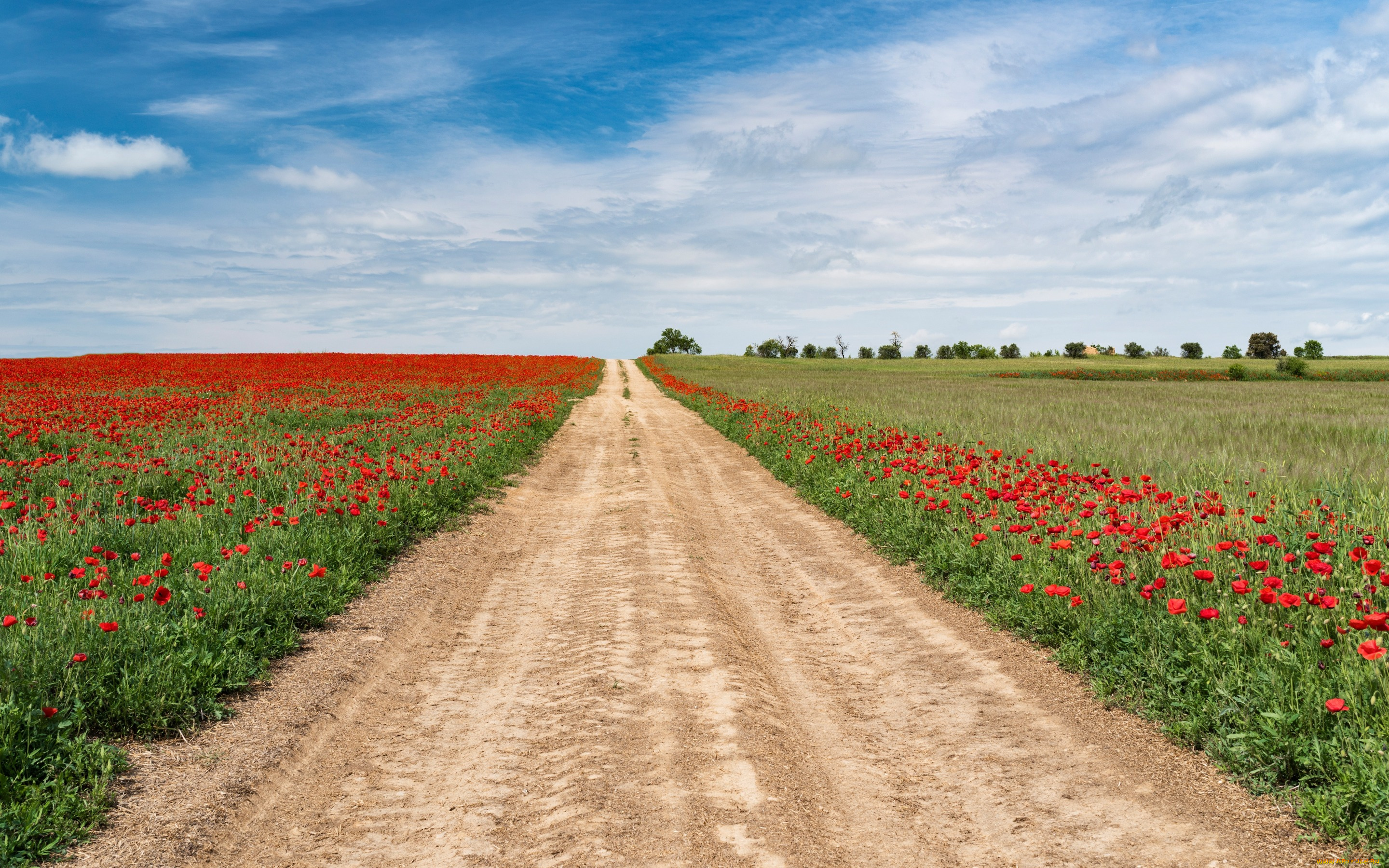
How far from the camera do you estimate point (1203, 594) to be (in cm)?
536

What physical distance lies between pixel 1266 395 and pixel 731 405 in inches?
825

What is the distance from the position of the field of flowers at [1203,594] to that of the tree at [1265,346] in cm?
10483

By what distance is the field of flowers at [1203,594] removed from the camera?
3.81 m

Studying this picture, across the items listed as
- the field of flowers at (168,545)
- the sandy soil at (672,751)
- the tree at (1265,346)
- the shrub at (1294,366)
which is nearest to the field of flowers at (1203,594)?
the sandy soil at (672,751)

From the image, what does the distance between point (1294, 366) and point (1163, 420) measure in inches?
2238

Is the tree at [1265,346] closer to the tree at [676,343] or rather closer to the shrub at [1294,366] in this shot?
the shrub at [1294,366]

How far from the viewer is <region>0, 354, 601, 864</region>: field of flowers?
4.01 metres

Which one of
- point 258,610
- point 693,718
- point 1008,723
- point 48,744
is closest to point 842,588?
point 1008,723

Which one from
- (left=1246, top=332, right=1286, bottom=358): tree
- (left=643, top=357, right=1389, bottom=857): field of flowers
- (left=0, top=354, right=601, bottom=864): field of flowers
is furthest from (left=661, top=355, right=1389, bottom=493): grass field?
(left=1246, top=332, right=1286, bottom=358): tree

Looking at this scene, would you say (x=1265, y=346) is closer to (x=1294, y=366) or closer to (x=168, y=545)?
(x=1294, y=366)

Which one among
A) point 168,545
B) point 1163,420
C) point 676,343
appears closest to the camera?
point 168,545

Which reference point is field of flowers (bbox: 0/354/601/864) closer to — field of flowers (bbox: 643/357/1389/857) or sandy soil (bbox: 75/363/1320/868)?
sandy soil (bbox: 75/363/1320/868)

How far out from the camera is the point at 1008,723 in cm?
476

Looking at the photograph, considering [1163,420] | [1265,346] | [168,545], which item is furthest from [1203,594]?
[1265,346]
